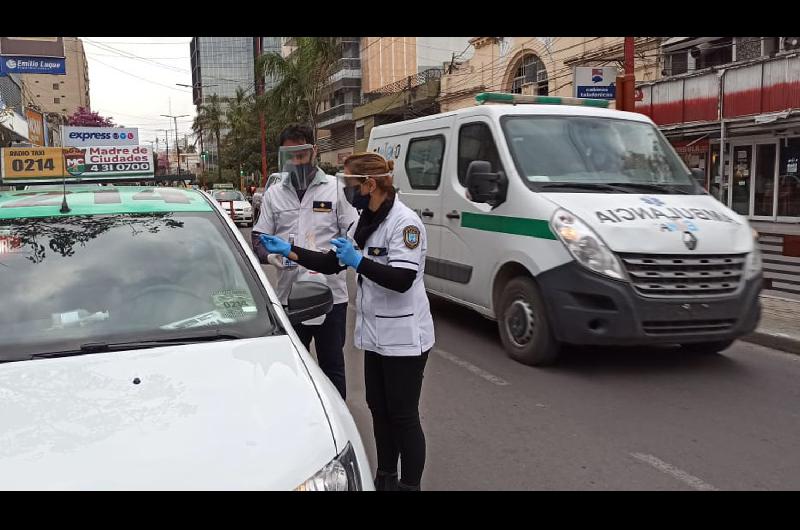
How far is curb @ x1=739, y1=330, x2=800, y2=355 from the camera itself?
21.4ft

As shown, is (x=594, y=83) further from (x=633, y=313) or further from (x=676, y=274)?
(x=633, y=313)

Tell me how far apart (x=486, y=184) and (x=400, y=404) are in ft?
10.9

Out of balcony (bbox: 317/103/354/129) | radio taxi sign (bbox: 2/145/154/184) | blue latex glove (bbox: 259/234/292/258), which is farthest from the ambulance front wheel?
balcony (bbox: 317/103/354/129)

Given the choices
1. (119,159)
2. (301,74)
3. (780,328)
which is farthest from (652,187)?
(301,74)

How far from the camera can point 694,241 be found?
5.55 meters

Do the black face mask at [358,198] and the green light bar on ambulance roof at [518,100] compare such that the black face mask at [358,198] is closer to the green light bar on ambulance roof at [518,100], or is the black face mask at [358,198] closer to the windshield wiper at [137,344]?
the windshield wiper at [137,344]

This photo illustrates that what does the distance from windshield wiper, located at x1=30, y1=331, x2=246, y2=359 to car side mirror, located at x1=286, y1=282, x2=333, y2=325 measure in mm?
443

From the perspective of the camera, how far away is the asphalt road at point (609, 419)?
12.9ft

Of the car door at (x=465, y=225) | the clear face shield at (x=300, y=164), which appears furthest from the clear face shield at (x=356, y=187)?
the car door at (x=465, y=225)

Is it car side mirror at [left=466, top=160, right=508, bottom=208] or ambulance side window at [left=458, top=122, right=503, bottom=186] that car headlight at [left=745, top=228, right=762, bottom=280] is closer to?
car side mirror at [left=466, top=160, right=508, bottom=208]

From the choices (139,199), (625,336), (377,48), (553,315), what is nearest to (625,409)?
(625,336)

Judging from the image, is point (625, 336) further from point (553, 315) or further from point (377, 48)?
point (377, 48)

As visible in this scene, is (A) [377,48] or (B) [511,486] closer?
(B) [511,486]

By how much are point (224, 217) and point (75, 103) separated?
316 ft
